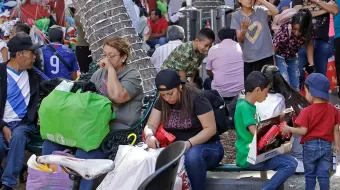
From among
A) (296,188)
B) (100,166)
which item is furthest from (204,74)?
(100,166)

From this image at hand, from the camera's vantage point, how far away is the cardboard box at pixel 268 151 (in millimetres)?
5484

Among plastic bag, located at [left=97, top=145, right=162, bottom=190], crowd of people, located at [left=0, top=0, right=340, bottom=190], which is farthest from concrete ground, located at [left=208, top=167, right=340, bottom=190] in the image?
plastic bag, located at [left=97, top=145, right=162, bottom=190]

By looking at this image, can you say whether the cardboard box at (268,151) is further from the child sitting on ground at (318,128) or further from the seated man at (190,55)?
the seated man at (190,55)

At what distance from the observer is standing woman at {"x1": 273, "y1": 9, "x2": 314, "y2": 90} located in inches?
330

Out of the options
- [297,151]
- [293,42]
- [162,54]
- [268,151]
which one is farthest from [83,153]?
[293,42]

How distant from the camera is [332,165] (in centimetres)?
591

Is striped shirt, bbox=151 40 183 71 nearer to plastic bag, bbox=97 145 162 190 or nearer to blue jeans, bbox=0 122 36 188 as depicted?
blue jeans, bbox=0 122 36 188

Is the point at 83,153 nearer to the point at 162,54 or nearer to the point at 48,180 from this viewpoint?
the point at 48,180

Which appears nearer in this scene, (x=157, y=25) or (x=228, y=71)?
(x=228, y=71)

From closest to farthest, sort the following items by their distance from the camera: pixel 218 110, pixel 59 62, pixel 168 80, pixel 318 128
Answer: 1. pixel 168 80
2. pixel 318 128
3. pixel 218 110
4. pixel 59 62

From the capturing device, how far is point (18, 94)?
6707 millimetres

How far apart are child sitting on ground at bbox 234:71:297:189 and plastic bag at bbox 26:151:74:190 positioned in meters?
1.50

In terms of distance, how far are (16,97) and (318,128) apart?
301cm

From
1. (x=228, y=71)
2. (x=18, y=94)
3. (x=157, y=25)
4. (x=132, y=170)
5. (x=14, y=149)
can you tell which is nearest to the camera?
(x=132, y=170)
